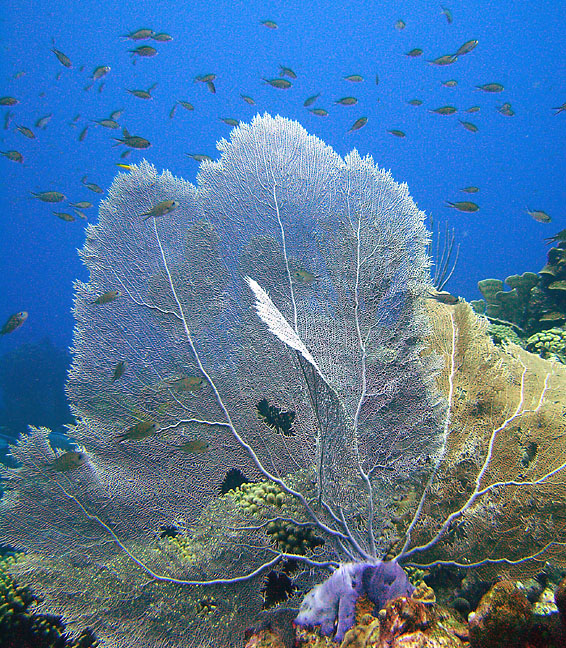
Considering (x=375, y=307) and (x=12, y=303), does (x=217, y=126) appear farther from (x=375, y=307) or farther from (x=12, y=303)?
(x=375, y=307)

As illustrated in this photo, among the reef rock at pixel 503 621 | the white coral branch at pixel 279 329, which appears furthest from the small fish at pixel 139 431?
the reef rock at pixel 503 621

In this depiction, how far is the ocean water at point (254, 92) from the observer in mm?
58562

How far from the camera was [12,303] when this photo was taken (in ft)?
302

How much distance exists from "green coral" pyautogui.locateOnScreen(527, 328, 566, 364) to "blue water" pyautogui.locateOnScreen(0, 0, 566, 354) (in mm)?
55525

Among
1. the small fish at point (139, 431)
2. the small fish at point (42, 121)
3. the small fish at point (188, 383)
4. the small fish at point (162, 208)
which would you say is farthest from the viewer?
the small fish at point (42, 121)

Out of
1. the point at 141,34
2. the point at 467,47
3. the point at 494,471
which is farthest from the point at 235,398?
the point at 467,47

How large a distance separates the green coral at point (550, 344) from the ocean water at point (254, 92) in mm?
53348

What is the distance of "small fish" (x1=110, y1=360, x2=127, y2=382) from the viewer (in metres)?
3.10

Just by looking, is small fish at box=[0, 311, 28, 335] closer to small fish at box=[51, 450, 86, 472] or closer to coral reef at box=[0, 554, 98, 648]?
small fish at box=[51, 450, 86, 472]

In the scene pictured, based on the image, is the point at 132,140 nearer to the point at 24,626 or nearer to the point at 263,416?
the point at 263,416

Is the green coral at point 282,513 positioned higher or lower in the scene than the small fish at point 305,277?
lower

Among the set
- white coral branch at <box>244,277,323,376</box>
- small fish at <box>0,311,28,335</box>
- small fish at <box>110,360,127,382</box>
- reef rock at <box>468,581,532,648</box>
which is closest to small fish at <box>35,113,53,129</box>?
small fish at <box>0,311,28,335</box>

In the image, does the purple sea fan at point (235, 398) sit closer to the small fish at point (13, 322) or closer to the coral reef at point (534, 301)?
the small fish at point (13, 322)

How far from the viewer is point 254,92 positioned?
73.6 meters
